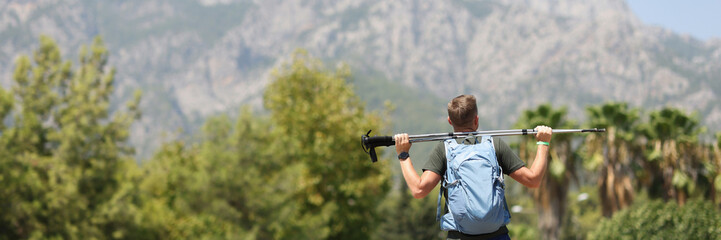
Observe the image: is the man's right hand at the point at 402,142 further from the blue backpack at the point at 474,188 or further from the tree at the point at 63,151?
the tree at the point at 63,151

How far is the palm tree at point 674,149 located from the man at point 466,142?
25993 millimetres

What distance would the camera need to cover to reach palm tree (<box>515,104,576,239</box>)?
31000 mm

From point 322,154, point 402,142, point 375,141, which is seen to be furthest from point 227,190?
point 402,142

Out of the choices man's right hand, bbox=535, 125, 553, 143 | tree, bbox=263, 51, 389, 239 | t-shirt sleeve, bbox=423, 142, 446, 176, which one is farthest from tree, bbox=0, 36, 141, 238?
man's right hand, bbox=535, 125, 553, 143

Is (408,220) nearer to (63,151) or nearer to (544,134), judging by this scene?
(63,151)

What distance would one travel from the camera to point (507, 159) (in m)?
4.64

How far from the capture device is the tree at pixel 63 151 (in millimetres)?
26672

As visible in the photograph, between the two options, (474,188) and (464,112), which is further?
(464,112)

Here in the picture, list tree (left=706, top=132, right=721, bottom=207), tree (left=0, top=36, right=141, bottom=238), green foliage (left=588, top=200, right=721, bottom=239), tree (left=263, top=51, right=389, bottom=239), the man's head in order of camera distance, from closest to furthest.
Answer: the man's head < green foliage (left=588, top=200, right=721, bottom=239) < tree (left=706, top=132, right=721, bottom=207) < tree (left=0, top=36, right=141, bottom=238) < tree (left=263, top=51, right=389, bottom=239)

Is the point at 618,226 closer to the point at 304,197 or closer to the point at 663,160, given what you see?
the point at 663,160

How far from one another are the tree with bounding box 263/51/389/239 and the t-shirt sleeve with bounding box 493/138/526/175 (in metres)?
27.7

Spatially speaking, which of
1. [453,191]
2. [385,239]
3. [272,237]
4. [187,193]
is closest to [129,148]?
[187,193]

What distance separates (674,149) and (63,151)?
26032 millimetres

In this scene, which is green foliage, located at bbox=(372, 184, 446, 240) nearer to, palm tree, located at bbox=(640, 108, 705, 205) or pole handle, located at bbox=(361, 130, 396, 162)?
palm tree, located at bbox=(640, 108, 705, 205)
